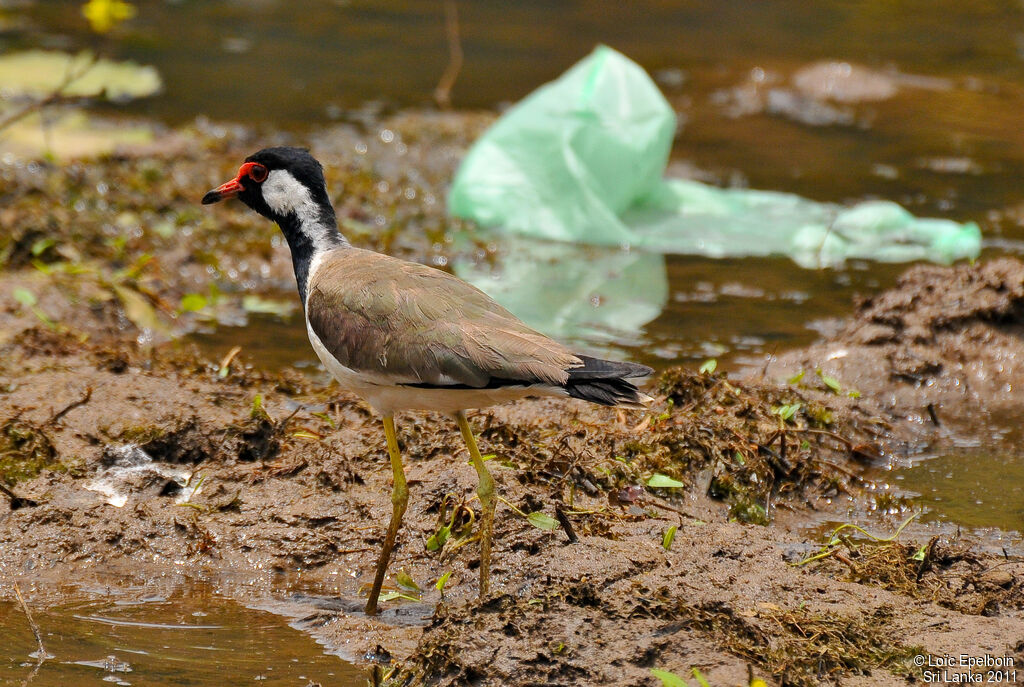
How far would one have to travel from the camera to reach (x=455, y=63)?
11.2 meters

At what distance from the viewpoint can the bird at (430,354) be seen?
366 cm

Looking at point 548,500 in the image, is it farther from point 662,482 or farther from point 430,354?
point 430,354

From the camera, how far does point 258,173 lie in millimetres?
4633

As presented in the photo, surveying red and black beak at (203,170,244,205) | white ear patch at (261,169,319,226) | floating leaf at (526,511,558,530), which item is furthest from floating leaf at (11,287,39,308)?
floating leaf at (526,511,558,530)

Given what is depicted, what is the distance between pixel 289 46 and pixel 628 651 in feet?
37.6

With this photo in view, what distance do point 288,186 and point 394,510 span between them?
4.40 feet

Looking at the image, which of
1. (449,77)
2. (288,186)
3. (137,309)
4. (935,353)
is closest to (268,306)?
(137,309)

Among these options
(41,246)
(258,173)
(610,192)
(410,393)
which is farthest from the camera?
(610,192)

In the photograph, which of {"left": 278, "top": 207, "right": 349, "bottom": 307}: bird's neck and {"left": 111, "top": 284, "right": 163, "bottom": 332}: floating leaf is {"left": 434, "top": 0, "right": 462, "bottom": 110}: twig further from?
{"left": 278, "top": 207, "right": 349, "bottom": 307}: bird's neck

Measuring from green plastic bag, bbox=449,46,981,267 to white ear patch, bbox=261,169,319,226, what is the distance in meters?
3.78

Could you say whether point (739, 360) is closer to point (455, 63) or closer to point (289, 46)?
point (455, 63)

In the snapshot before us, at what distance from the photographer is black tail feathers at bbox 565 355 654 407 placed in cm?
358

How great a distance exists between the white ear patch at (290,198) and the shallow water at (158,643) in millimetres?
1418

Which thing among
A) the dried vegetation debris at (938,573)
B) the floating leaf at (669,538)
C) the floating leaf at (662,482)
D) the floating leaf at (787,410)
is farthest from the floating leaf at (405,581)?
the floating leaf at (787,410)
